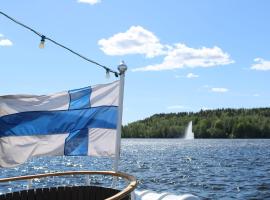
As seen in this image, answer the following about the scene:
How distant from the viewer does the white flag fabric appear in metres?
9.45

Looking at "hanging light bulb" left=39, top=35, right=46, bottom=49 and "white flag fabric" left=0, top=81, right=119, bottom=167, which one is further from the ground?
"hanging light bulb" left=39, top=35, right=46, bottom=49

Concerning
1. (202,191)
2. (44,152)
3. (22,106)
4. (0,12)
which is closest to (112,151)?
(44,152)

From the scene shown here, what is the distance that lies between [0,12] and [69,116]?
236cm

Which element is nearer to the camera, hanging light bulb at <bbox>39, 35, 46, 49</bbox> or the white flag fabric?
the white flag fabric

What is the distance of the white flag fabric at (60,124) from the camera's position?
945 centimetres

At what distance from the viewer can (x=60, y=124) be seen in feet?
32.2

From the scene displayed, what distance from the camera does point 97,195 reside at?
9.30 m

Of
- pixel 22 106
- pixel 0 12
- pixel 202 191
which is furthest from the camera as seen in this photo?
pixel 202 191

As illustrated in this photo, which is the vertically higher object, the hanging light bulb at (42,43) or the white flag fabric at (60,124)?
the hanging light bulb at (42,43)

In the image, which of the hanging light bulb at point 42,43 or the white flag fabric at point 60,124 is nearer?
the white flag fabric at point 60,124

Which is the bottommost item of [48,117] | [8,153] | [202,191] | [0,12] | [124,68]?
[202,191]

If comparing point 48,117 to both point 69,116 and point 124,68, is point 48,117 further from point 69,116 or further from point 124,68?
point 124,68

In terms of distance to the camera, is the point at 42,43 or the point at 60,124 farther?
the point at 42,43

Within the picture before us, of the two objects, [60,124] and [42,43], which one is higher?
[42,43]
